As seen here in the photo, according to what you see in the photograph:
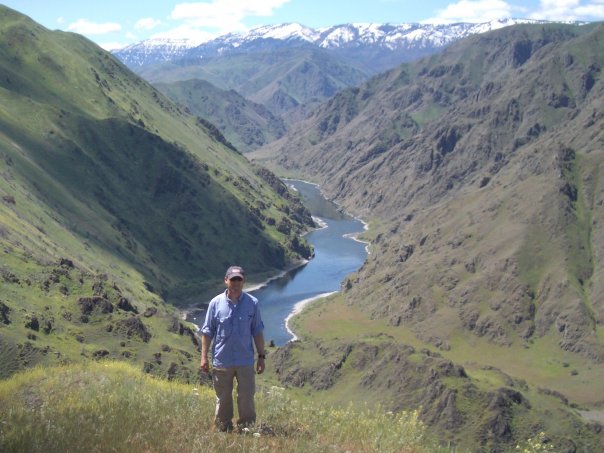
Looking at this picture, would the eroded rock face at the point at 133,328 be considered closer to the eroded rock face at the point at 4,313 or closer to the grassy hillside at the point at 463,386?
the eroded rock face at the point at 4,313

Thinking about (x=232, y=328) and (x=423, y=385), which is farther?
(x=423, y=385)

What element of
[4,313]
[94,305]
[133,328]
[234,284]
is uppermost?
[234,284]

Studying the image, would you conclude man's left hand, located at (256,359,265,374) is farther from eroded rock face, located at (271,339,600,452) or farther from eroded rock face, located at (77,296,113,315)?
eroded rock face, located at (77,296,113,315)

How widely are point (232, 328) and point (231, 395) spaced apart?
5.80 ft

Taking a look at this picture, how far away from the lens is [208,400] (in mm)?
23172

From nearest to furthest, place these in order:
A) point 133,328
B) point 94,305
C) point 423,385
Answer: point 423,385, point 133,328, point 94,305

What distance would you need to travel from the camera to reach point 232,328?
69.1ft

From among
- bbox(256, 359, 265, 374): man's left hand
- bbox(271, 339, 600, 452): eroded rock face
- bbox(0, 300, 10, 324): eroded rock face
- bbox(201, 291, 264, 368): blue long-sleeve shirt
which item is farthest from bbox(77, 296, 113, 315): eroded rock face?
bbox(256, 359, 265, 374): man's left hand

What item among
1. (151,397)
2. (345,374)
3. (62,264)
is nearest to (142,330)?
(62,264)

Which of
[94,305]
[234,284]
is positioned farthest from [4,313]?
[234,284]

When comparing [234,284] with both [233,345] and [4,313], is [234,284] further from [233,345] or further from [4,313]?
[4,313]

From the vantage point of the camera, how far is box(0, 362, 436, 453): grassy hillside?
17.6 metres

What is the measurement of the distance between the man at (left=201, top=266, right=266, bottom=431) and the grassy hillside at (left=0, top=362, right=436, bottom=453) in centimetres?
75

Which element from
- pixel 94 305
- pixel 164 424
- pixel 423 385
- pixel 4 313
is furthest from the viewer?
pixel 94 305
